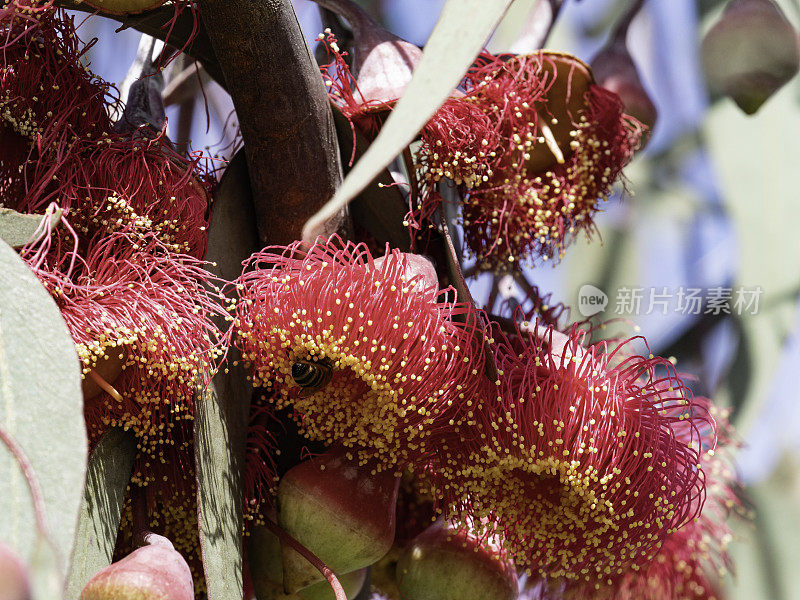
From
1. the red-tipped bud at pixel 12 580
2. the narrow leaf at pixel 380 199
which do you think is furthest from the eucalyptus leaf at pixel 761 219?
the red-tipped bud at pixel 12 580

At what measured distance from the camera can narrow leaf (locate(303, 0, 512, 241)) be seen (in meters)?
0.32

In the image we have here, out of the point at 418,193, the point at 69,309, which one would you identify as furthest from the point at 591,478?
the point at 69,309

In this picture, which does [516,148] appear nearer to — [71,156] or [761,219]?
[71,156]

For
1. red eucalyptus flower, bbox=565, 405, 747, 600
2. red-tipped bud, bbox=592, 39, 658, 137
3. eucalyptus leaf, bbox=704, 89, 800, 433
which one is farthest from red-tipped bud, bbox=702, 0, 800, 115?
red eucalyptus flower, bbox=565, 405, 747, 600

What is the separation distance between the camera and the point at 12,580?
0.29 m

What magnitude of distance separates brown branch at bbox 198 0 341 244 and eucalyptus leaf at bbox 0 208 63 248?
0.17m

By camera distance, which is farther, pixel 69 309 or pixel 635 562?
pixel 635 562

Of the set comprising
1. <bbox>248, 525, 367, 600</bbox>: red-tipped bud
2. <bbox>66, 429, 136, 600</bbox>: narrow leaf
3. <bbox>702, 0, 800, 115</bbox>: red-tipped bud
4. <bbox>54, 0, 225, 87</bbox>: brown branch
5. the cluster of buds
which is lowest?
<bbox>248, 525, 367, 600</bbox>: red-tipped bud

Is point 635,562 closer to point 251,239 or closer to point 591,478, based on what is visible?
point 591,478

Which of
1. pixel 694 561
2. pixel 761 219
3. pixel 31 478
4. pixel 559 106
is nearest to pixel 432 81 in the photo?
pixel 31 478

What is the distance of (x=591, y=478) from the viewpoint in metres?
0.61

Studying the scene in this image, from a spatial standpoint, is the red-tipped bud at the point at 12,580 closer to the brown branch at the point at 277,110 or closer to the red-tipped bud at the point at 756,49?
the brown branch at the point at 277,110

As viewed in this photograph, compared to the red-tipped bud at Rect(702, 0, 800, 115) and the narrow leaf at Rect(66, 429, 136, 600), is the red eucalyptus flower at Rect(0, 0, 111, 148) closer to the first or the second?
the narrow leaf at Rect(66, 429, 136, 600)

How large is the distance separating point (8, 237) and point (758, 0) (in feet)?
2.59
